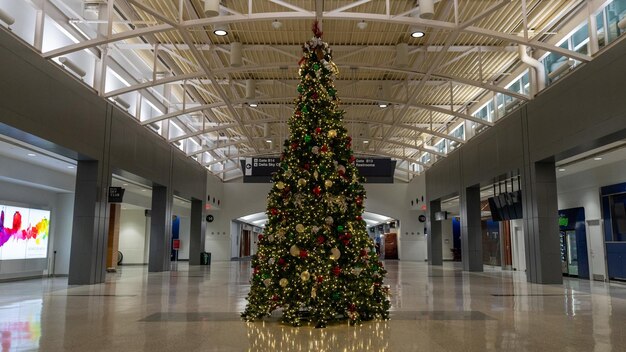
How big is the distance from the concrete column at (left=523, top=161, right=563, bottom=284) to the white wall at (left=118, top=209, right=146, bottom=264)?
22.5 m

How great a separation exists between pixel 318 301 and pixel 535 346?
109 inches

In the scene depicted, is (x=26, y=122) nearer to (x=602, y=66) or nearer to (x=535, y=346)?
(x=535, y=346)

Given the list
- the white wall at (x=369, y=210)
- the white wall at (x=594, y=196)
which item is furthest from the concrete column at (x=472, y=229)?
the white wall at (x=369, y=210)

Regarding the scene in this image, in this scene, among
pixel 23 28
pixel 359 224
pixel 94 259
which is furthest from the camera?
pixel 94 259

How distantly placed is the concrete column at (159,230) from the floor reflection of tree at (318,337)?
1483 centimetres

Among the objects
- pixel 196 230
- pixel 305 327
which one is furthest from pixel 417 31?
pixel 196 230

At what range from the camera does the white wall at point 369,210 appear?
1366 inches

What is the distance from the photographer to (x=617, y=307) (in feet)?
28.7

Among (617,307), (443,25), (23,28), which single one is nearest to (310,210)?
(617,307)

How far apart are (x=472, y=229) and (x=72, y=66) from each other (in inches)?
654

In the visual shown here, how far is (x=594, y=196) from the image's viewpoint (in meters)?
16.7

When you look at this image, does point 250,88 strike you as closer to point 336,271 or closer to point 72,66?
point 72,66

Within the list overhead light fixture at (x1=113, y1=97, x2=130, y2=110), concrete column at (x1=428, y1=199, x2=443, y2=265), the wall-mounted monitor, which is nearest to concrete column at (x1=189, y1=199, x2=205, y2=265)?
the wall-mounted monitor

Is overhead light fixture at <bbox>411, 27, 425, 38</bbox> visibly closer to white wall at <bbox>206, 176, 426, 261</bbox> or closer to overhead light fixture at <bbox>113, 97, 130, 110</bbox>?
overhead light fixture at <bbox>113, 97, 130, 110</bbox>
